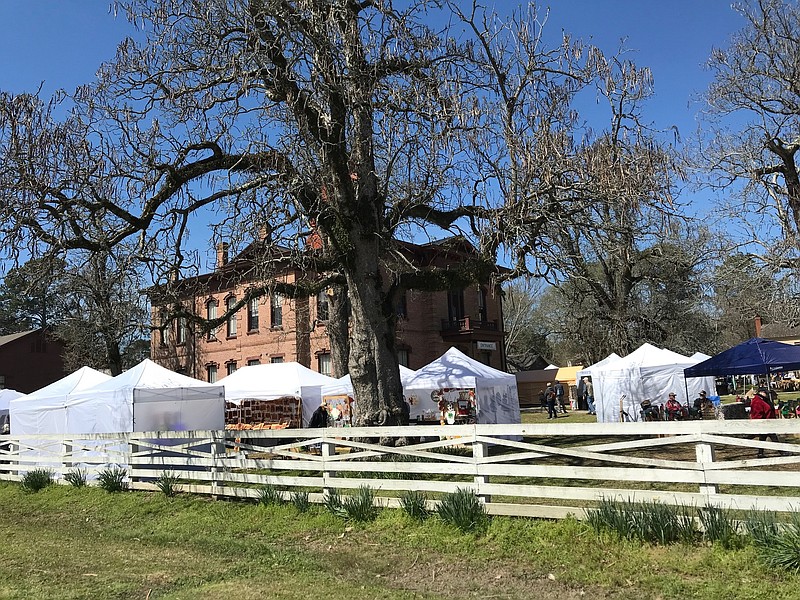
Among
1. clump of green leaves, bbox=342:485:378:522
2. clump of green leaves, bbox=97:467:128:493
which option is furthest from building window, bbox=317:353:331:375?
clump of green leaves, bbox=342:485:378:522

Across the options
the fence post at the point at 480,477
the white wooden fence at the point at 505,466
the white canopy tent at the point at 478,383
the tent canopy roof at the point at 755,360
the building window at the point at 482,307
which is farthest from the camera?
the building window at the point at 482,307

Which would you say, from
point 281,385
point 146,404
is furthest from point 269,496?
point 281,385

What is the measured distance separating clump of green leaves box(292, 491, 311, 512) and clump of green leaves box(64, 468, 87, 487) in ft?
22.9

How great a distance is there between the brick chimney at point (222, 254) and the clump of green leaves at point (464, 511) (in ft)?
22.4

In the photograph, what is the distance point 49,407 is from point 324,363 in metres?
21.0

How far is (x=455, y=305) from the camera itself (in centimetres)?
4397

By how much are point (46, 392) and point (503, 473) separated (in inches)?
622

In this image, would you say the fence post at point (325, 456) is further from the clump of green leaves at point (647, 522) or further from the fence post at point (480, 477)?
the clump of green leaves at point (647, 522)

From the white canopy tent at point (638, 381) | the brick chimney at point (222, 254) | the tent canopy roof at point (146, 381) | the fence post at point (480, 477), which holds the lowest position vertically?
the fence post at point (480, 477)

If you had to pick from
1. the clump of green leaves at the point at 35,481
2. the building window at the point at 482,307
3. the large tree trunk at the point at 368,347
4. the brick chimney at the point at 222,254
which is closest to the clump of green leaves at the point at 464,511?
the large tree trunk at the point at 368,347

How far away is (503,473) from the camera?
8461 millimetres

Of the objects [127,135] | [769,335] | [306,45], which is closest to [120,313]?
[127,135]

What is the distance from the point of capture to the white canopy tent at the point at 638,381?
2494 centimetres

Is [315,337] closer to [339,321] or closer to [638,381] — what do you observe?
[339,321]
